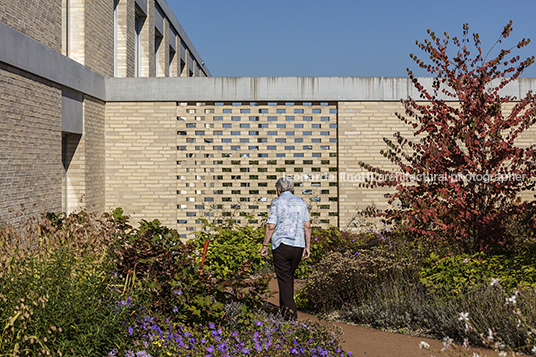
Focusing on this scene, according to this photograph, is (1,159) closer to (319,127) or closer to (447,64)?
(319,127)

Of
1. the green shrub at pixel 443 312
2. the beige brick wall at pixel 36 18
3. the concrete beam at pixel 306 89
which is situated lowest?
the green shrub at pixel 443 312

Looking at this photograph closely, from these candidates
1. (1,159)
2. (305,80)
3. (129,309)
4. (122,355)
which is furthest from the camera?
(305,80)

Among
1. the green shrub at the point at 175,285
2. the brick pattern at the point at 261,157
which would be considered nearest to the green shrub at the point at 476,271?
the green shrub at the point at 175,285

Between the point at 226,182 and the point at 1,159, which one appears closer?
the point at 1,159

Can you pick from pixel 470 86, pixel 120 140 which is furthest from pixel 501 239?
pixel 120 140

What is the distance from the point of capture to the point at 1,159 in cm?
652

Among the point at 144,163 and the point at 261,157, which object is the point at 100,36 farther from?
the point at 261,157

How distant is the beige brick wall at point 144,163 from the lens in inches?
364

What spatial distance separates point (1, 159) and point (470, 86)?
6768 millimetres

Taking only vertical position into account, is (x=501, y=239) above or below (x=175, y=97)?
below

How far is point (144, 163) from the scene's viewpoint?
30.4 feet

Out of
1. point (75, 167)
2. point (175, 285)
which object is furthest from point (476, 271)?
point (75, 167)

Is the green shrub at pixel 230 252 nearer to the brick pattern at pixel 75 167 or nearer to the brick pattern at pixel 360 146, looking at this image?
the brick pattern at pixel 360 146

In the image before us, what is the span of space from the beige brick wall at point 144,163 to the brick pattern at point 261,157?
1.57ft
